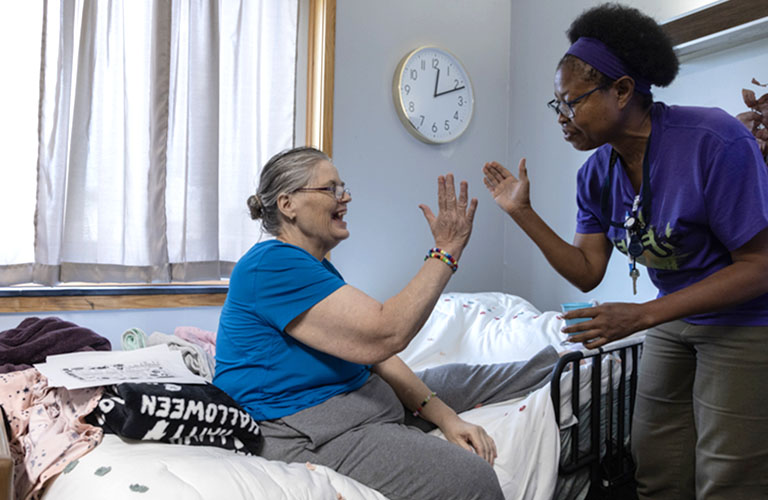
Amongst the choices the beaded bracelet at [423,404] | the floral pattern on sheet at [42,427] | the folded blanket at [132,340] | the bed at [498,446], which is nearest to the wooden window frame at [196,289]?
the folded blanket at [132,340]

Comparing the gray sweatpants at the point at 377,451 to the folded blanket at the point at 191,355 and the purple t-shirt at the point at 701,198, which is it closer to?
the folded blanket at the point at 191,355

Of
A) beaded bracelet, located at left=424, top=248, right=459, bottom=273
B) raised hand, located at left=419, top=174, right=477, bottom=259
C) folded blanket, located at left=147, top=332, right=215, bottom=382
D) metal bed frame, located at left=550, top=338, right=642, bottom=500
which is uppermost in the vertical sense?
raised hand, located at left=419, top=174, right=477, bottom=259

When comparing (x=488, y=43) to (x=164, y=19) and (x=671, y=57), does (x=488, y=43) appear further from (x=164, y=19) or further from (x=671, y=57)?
(x=671, y=57)

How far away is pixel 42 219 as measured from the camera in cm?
248

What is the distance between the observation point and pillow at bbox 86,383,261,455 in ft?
3.64

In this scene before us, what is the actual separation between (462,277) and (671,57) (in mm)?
2295

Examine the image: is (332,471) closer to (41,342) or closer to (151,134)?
(41,342)

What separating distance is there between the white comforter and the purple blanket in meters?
0.65

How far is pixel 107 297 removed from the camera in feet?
8.52

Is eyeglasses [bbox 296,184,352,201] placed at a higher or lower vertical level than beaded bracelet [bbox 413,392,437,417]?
higher

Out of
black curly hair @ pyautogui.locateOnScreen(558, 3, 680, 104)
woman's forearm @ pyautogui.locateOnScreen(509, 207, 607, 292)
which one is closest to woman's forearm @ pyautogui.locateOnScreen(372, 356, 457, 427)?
woman's forearm @ pyautogui.locateOnScreen(509, 207, 607, 292)

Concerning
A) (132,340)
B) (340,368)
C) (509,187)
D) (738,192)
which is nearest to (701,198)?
(738,192)

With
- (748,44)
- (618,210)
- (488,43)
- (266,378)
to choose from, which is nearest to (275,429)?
(266,378)

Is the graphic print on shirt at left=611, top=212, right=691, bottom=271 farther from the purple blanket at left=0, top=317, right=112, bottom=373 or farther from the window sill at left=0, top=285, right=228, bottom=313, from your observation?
the window sill at left=0, top=285, right=228, bottom=313
